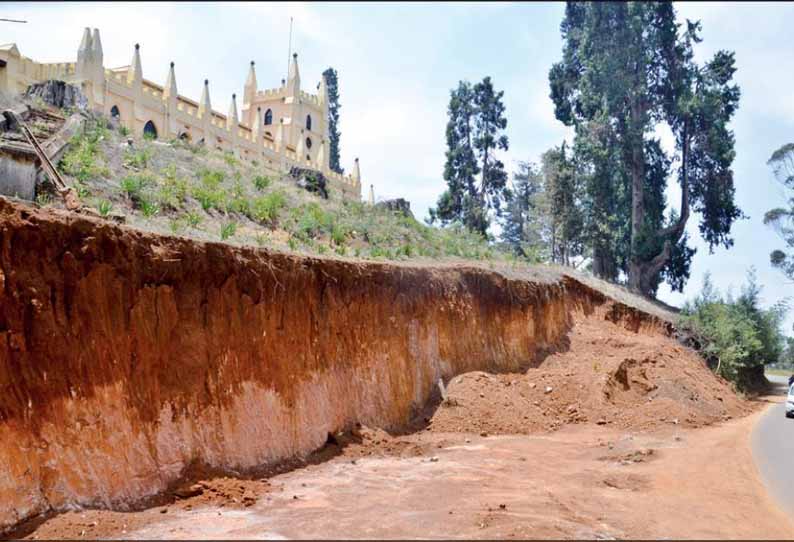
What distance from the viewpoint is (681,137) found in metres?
34.2

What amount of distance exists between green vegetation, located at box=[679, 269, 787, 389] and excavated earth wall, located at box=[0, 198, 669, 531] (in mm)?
16815

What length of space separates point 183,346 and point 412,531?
4.52 m

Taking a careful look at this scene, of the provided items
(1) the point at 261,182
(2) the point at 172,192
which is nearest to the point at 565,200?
(1) the point at 261,182

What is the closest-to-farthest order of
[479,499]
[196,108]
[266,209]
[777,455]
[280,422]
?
[479,499]
[280,422]
[777,455]
[266,209]
[196,108]

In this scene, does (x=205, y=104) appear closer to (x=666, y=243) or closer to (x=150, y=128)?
(x=150, y=128)

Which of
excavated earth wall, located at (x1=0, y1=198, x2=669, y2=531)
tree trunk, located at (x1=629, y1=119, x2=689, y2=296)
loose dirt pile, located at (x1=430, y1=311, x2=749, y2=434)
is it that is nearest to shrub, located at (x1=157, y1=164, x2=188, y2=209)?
excavated earth wall, located at (x1=0, y1=198, x2=669, y2=531)

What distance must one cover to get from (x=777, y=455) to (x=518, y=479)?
5.99 meters

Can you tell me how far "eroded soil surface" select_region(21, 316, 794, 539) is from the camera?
285 inches

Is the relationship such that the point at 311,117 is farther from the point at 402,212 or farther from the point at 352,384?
the point at 352,384

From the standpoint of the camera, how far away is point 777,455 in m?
12.5

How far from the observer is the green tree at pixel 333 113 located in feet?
188

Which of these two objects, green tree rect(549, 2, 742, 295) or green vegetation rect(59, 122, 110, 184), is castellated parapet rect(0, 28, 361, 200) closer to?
green vegetation rect(59, 122, 110, 184)

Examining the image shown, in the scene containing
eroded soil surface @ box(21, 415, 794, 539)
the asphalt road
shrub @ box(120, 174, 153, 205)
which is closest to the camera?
eroded soil surface @ box(21, 415, 794, 539)

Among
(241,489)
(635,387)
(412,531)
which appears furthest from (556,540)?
(635,387)
